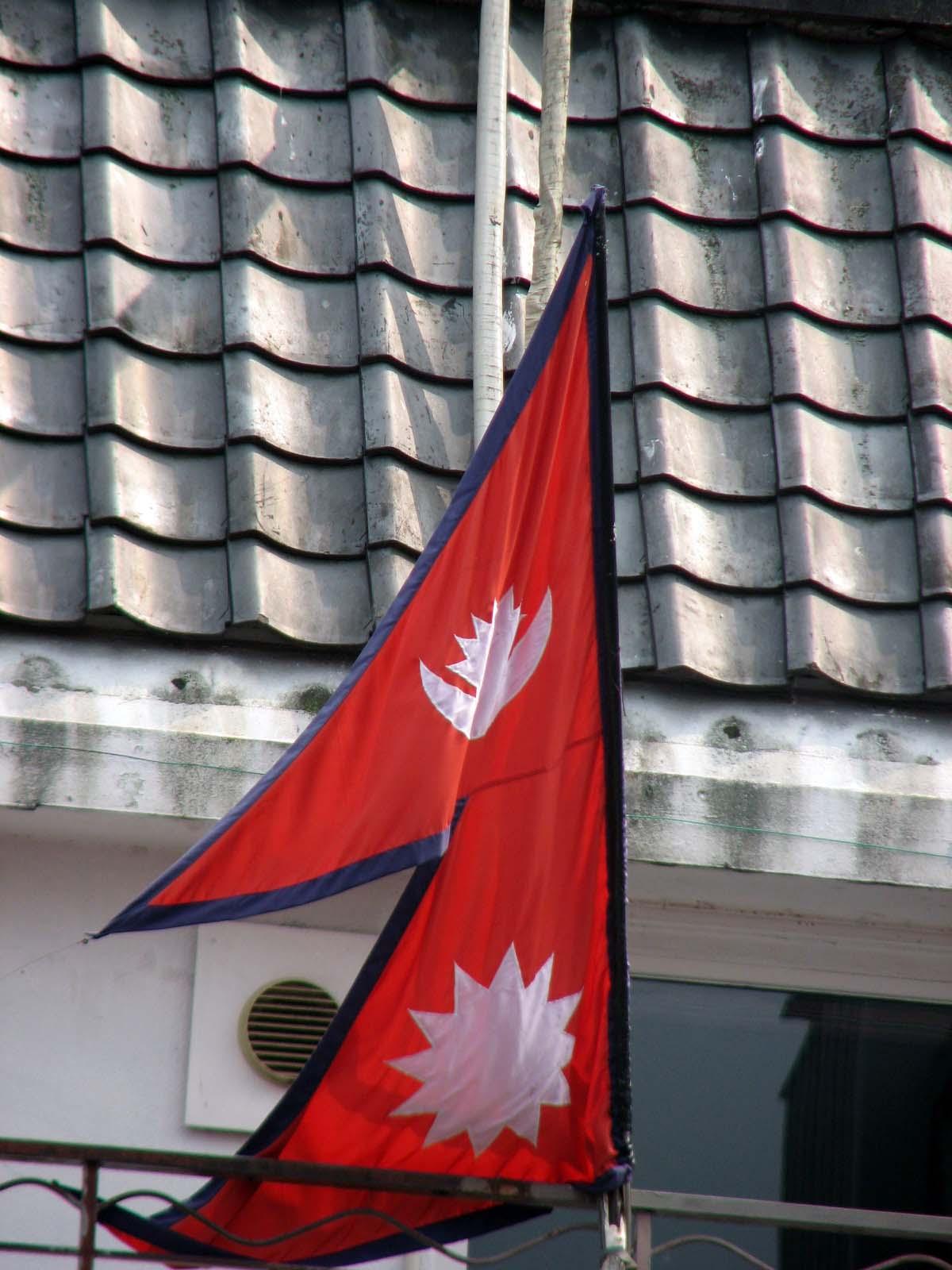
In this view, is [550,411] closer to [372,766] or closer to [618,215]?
[372,766]

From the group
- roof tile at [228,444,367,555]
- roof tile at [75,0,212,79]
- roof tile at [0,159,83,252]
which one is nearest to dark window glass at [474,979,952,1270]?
roof tile at [228,444,367,555]

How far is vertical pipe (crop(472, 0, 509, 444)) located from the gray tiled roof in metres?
0.21

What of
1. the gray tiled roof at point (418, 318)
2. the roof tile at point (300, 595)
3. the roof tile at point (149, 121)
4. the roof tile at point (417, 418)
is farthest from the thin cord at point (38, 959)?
the roof tile at point (149, 121)

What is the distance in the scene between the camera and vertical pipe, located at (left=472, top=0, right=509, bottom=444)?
5406 mm

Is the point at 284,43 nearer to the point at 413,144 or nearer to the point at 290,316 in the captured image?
the point at 413,144

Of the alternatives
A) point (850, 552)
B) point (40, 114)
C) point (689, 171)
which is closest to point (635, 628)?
point (850, 552)

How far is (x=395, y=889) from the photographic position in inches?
205

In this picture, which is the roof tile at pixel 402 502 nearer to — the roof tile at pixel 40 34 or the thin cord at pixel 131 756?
the thin cord at pixel 131 756

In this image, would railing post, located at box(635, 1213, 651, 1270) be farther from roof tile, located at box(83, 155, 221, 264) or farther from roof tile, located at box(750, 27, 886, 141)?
roof tile, located at box(750, 27, 886, 141)

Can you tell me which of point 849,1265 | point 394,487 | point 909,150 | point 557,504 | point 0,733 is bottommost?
point 849,1265

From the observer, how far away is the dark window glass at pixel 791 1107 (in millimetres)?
5355

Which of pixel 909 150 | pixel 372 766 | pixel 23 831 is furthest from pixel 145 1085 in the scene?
pixel 909 150

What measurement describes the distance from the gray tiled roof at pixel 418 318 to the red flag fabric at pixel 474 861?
100 cm

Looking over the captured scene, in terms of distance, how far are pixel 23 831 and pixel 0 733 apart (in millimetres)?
395
